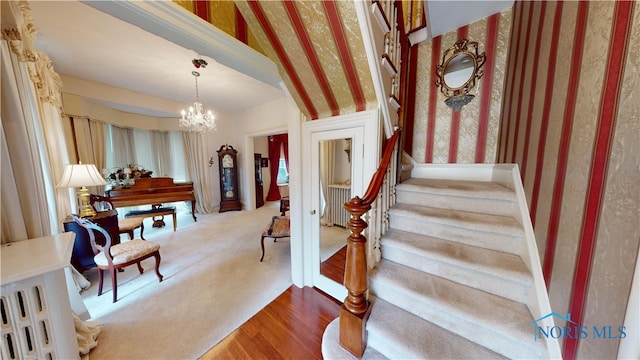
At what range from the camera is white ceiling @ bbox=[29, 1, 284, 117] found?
1.92 metres

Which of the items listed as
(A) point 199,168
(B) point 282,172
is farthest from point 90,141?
(B) point 282,172

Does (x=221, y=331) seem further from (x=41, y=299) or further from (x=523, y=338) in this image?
(x=523, y=338)

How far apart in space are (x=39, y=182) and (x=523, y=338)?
291cm

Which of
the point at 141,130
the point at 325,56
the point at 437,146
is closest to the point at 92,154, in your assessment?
the point at 141,130

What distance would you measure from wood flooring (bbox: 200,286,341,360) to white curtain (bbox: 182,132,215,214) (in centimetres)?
420

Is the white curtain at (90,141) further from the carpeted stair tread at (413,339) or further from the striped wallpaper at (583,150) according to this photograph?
the striped wallpaper at (583,150)

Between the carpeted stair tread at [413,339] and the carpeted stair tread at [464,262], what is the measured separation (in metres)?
0.35

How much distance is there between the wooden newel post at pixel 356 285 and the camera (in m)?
1.14

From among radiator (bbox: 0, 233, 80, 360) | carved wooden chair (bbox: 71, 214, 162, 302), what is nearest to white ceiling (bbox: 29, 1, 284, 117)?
radiator (bbox: 0, 233, 80, 360)

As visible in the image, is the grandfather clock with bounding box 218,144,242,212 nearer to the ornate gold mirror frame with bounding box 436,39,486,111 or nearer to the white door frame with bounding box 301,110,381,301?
the white door frame with bounding box 301,110,381,301

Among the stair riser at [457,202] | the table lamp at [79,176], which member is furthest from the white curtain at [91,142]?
the stair riser at [457,202]

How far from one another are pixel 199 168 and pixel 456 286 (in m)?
5.74

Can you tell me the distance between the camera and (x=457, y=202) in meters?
1.72

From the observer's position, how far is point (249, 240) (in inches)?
136
